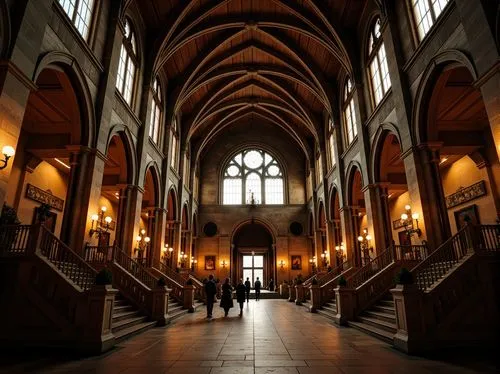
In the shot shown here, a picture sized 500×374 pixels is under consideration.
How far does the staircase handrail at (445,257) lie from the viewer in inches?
306

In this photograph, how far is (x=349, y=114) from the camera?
1931 cm

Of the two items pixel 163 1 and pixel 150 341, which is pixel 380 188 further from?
pixel 163 1

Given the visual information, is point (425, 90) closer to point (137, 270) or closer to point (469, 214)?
point (469, 214)

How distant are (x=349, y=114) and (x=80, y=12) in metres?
14.6

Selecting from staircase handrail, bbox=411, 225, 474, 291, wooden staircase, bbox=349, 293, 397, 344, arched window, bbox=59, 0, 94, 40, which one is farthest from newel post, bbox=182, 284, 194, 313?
arched window, bbox=59, 0, 94, 40

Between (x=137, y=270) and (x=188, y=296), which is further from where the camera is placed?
(x=188, y=296)

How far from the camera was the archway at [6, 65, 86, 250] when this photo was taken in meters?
10.5

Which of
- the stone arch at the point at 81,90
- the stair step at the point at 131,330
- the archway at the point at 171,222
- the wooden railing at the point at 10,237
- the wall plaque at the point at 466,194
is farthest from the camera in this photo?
the archway at the point at 171,222

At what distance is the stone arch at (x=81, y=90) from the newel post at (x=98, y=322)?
611 cm

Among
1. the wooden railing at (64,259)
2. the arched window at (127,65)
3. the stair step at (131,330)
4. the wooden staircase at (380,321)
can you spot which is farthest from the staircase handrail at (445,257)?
the arched window at (127,65)

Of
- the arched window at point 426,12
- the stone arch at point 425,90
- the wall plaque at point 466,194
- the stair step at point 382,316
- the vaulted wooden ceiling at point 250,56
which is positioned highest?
the vaulted wooden ceiling at point 250,56

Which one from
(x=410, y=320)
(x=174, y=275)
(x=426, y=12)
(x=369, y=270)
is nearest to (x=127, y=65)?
(x=174, y=275)

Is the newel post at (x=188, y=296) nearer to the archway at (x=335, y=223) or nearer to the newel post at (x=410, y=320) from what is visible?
the newel post at (x=410, y=320)

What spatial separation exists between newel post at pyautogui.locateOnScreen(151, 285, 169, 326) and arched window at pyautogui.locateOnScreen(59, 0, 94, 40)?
9209mm
